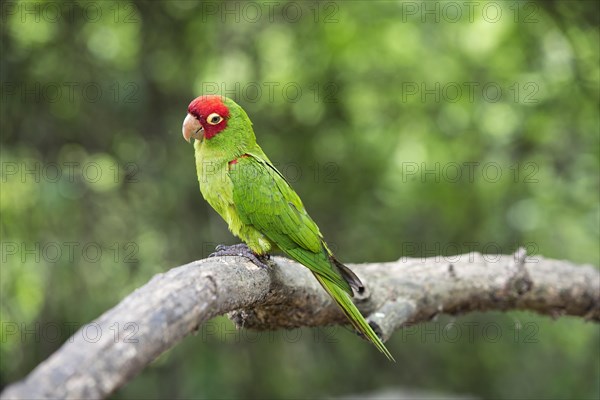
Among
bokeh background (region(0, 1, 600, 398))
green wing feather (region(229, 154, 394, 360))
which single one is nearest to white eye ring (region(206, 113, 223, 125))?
green wing feather (region(229, 154, 394, 360))

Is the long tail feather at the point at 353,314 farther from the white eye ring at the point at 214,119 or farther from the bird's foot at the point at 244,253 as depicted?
the white eye ring at the point at 214,119

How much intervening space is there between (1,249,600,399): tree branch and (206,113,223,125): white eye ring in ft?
2.73

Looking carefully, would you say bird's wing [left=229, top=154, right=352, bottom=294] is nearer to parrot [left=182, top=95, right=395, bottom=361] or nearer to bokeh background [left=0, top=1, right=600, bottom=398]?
parrot [left=182, top=95, right=395, bottom=361]

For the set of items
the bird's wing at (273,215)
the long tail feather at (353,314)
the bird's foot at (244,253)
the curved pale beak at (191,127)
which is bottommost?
the long tail feather at (353,314)

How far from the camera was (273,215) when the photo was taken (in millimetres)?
3379

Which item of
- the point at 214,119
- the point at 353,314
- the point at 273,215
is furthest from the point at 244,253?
the point at 214,119

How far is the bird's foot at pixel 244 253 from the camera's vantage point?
10.3 feet

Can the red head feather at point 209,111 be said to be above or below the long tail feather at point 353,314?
above

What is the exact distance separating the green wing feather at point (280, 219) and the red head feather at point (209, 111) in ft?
0.79

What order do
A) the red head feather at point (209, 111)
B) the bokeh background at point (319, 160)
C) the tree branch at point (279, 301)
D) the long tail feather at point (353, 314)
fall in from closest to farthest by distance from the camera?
1. the tree branch at point (279, 301)
2. the long tail feather at point (353, 314)
3. the red head feather at point (209, 111)
4. the bokeh background at point (319, 160)

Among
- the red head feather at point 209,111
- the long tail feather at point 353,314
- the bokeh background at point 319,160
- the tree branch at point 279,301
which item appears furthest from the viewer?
the bokeh background at point 319,160

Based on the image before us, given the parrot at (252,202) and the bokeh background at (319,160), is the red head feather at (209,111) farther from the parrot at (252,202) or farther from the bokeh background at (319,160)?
the bokeh background at (319,160)

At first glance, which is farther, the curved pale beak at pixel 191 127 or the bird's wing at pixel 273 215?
the curved pale beak at pixel 191 127

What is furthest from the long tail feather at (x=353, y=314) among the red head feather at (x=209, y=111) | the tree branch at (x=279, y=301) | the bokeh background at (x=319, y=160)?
the bokeh background at (x=319, y=160)
